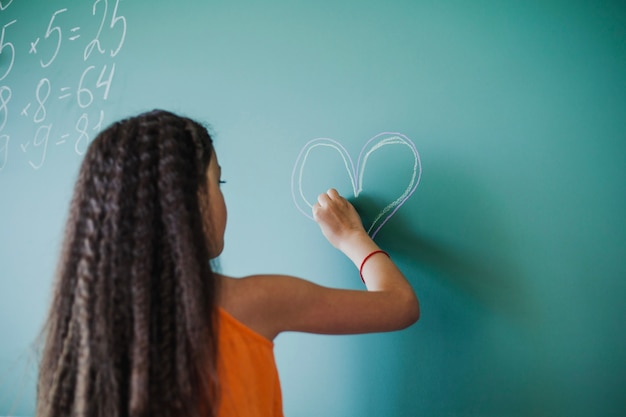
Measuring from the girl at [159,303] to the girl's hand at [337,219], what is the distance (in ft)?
0.57

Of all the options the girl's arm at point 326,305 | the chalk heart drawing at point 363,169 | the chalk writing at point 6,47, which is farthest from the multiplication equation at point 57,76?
the girl's arm at point 326,305

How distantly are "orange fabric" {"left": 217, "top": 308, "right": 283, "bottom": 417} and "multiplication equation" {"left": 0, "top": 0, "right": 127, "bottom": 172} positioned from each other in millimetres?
709

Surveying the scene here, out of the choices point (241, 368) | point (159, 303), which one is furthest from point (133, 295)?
point (241, 368)

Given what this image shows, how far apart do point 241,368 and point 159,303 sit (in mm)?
134

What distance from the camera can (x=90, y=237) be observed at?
1.92 ft

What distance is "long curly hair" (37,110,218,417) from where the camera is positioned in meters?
0.56

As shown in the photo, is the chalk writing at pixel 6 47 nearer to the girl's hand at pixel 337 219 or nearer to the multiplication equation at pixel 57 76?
the multiplication equation at pixel 57 76

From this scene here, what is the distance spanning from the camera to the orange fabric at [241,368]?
61 centimetres

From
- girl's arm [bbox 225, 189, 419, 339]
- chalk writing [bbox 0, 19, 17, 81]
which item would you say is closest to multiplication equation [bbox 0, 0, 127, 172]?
chalk writing [bbox 0, 19, 17, 81]

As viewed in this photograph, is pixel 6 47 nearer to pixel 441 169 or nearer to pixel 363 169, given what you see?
pixel 363 169

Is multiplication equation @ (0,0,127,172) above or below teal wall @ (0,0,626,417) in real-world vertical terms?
above

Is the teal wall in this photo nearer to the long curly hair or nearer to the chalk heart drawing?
the chalk heart drawing

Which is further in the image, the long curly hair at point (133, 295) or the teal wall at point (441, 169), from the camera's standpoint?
the teal wall at point (441, 169)

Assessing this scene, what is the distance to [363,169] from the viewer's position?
854 mm
